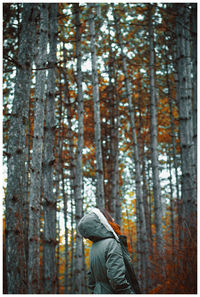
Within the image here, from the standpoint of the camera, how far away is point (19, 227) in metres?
2.27

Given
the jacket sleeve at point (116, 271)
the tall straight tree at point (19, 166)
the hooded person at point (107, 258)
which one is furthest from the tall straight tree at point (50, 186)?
the jacket sleeve at point (116, 271)

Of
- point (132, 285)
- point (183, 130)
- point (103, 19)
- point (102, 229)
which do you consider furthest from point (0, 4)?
point (103, 19)

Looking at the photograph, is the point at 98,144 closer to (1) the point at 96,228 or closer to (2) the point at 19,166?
(1) the point at 96,228

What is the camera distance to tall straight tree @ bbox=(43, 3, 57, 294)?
3524mm

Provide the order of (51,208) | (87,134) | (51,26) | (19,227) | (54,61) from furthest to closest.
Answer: (87,134) < (51,26) < (54,61) < (51,208) < (19,227)

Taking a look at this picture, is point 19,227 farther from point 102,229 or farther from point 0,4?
point 0,4

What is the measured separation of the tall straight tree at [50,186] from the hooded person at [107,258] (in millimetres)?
907

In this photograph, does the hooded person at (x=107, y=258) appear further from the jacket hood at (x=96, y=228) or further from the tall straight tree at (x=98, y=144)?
the tall straight tree at (x=98, y=144)

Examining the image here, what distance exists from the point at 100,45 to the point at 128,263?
307 inches

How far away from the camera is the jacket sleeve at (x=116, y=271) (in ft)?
7.90

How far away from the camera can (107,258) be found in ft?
8.34

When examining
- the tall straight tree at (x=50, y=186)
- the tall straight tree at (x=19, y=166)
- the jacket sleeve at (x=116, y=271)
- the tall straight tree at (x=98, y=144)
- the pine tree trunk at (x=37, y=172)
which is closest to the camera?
the tall straight tree at (x=19, y=166)

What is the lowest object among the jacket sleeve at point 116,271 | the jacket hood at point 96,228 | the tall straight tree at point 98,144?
the jacket sleeve at point 116,271

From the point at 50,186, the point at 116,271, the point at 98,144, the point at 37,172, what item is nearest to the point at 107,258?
the point at 116,271
